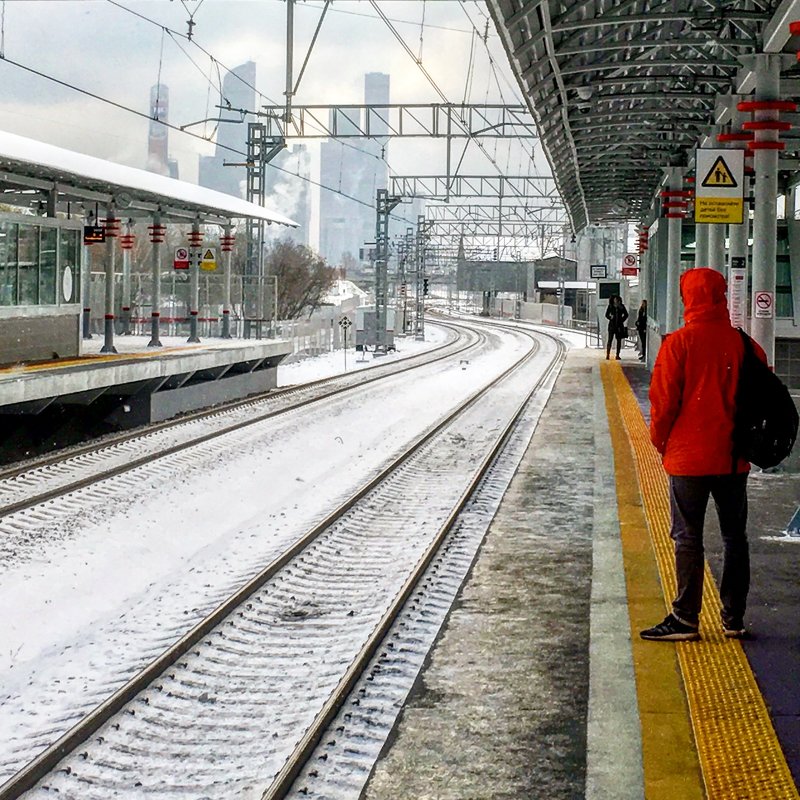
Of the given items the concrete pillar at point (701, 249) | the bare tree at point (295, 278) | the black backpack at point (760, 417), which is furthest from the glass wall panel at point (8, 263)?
the bare tree at point (295, 278)

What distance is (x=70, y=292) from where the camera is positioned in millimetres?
17953

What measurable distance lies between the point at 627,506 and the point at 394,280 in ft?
145

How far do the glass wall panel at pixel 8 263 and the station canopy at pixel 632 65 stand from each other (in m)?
6.79

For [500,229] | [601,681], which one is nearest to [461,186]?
[500,229]

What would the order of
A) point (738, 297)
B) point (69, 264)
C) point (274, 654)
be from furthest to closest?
point (69, 264), point (738, 297), point (274, 654)

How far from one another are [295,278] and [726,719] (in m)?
54.5

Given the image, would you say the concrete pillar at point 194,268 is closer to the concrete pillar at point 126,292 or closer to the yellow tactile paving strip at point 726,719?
the concrete pillar at point 126,292

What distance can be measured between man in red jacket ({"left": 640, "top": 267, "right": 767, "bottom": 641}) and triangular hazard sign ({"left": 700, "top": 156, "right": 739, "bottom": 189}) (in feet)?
24.3

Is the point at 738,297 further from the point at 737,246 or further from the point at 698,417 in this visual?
the point at 698,417

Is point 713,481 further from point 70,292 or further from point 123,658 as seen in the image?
point 70,292

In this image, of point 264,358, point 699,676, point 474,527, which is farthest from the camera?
point 264,358

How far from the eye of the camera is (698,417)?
5.55 meters

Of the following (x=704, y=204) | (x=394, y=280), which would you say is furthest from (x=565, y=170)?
(x=394, y=280)

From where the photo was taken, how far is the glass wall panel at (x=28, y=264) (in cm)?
1628
